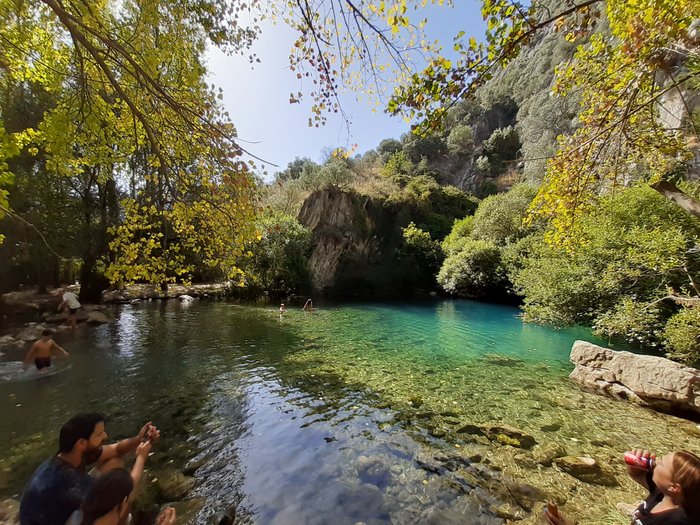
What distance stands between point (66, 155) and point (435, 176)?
5175cm

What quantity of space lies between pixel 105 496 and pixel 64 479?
88 centimetres

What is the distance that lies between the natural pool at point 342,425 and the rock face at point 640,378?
0.51 metres

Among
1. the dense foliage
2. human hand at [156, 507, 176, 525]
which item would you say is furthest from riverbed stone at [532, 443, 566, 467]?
human hand at [156, 507, 176, 525]

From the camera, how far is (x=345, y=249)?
33.1m

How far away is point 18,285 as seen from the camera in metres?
22.2

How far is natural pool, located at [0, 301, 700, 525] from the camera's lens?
4.64 meters

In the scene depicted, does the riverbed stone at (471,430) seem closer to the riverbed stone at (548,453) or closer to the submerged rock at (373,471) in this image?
the riverbed stone at (548,453)

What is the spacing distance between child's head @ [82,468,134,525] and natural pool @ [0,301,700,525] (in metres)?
1.79

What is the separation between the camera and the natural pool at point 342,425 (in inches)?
183

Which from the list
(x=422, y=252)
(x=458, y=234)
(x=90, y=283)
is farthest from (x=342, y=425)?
(x=458, y=234)

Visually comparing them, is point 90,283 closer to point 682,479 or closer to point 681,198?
point 682,479

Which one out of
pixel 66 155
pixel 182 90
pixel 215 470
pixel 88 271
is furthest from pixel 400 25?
pixel 88 271

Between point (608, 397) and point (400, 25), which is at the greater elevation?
point (400, 25)

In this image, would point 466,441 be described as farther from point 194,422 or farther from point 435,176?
point 435,176
